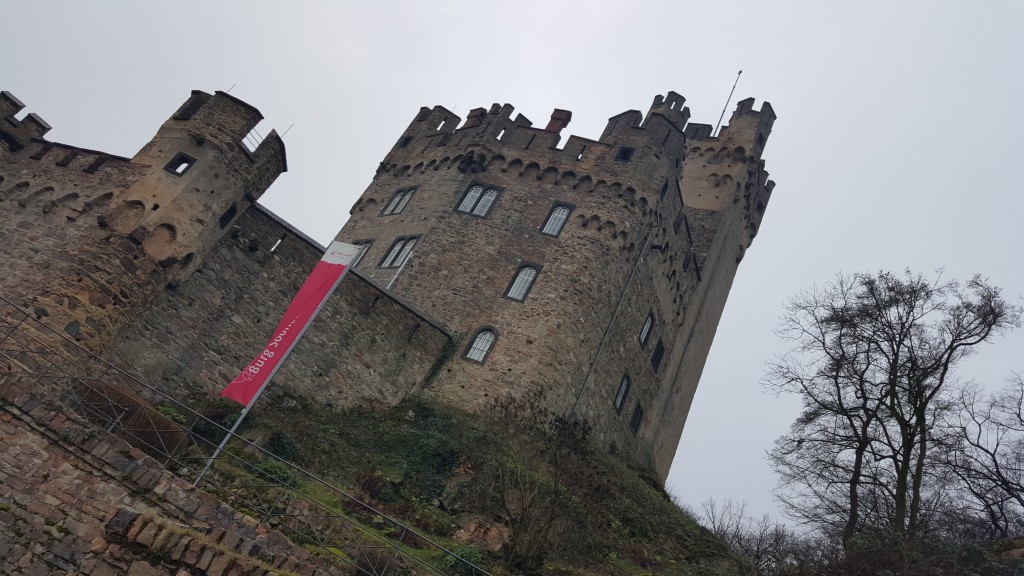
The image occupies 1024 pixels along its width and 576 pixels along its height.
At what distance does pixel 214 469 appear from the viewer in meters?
12.3

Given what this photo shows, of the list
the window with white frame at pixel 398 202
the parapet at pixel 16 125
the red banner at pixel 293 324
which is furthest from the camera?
the window with white frame at pixel 398 202

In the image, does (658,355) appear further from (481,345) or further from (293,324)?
(293,324)

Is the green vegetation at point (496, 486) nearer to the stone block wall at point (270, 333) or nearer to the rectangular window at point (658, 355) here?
the stone block wall at point (270, 333)

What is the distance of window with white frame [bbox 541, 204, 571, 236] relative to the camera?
24.7 m

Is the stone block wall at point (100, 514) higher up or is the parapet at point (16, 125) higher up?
the parapet at point (16, 125)

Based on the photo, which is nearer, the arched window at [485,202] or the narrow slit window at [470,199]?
the arched window at [485,202]

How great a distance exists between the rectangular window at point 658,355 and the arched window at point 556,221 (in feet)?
24.9

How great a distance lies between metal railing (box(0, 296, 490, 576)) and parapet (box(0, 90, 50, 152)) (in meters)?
8.31

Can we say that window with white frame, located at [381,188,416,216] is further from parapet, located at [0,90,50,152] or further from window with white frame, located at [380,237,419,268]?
parapet, located at [0,90,50,152]

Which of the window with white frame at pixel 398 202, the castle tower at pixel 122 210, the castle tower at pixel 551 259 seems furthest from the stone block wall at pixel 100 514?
the window with white frame at pixel 398 202

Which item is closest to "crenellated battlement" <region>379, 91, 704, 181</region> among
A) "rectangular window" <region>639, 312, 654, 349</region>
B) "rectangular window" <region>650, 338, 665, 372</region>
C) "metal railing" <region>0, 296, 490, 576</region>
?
"rectangular window" <region>639, 312, 654, 349</region>

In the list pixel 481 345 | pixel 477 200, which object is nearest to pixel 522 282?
pixel 481 345

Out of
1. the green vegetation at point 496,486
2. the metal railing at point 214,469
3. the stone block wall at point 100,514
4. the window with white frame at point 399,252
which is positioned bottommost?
the stone block wall at point 100,514

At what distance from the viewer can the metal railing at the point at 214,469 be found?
11.1 meters
